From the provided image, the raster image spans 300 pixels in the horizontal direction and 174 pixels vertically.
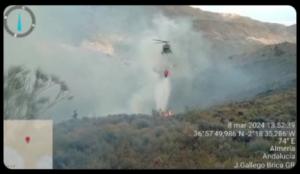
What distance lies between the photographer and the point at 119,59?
24.9 feet

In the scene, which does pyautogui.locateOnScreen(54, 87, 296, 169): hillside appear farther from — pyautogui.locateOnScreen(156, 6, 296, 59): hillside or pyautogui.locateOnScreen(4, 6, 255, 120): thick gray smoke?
pyautogui.locateOnScreen(156, 6, 296, 59): hillside

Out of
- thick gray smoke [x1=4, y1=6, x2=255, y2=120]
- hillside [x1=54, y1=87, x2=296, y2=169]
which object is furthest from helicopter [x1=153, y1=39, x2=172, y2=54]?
hillside [x1=54, y1=87, x2=296, y2=169]

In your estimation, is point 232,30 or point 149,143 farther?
point 232,30

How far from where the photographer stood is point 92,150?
7.50 meters

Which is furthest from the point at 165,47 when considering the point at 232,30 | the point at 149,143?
the point at 149,143

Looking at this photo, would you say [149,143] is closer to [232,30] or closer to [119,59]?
[119,59]

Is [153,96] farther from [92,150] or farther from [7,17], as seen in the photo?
[7,17]

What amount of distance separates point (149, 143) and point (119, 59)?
2.60 feet

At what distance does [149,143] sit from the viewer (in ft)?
24.6

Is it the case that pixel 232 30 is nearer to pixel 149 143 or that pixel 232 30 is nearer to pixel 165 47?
pixel 165 47

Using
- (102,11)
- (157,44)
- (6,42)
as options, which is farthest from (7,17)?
(157,44)

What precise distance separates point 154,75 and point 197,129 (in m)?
0.61

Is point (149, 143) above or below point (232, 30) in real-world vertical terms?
below

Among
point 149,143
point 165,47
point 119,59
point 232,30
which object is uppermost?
point 232,30
